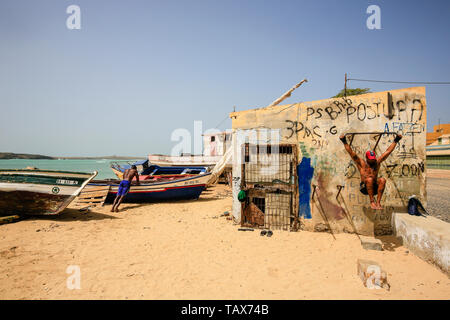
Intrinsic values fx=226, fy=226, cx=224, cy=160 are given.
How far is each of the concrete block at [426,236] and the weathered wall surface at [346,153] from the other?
0.57m

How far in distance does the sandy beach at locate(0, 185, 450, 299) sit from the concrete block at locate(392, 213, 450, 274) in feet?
0.72

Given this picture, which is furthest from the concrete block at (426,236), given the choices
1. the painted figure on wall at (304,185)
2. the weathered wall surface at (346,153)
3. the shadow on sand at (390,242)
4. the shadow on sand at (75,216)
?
the shadow on sand at (75,216)

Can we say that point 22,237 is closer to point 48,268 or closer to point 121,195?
point 48,268

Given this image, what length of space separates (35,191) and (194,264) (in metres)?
7.36

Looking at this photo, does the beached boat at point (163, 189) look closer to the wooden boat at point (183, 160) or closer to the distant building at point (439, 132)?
the wooden boat at point (183, 160)

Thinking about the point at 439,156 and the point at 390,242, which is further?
the point at 439,156

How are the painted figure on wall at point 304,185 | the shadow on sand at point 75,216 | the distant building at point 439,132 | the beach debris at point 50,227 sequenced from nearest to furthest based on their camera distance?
the painted figure on wall at point 304,185, the beach debris at point 50,227, the shadow on sand at point 75,216, the distant building at point 439,132

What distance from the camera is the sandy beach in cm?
418

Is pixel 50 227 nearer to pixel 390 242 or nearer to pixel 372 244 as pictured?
pixel 372 244

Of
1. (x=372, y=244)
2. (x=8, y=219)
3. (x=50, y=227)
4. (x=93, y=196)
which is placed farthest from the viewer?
(x=93, y=196)

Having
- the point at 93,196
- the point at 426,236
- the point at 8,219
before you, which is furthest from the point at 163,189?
the point at 426,236

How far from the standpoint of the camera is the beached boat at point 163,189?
1240cm

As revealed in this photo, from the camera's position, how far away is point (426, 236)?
494cm
